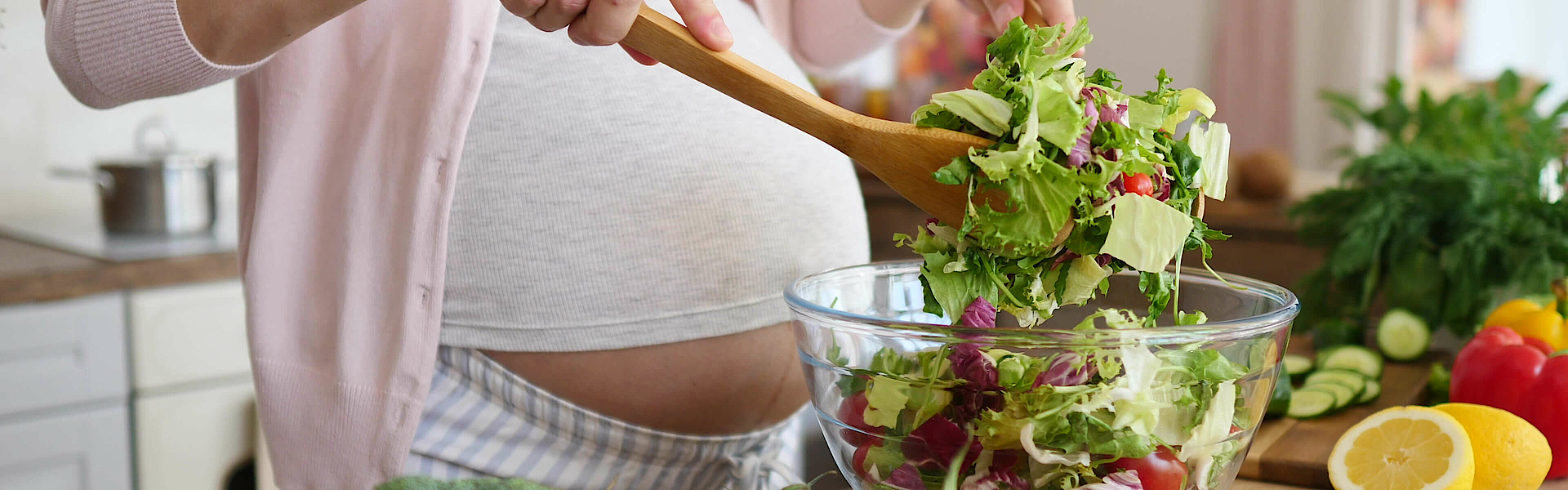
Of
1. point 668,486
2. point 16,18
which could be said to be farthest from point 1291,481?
point 16,18

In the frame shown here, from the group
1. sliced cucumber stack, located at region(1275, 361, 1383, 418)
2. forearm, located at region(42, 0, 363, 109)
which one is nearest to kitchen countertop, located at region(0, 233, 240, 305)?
forearm, located at region(42, 0, 363, 109)

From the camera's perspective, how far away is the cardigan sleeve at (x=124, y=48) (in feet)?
1.96

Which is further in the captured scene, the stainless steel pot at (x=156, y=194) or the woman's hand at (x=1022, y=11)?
the stainless steel pot at (x=156, y=194)

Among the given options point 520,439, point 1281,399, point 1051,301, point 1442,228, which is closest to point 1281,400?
point 1281,399

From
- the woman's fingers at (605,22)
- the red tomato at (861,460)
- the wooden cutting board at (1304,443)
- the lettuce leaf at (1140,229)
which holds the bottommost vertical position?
the wooden cutting board at (1304,443)

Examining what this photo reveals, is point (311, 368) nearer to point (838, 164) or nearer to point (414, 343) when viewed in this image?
point (414, 343)

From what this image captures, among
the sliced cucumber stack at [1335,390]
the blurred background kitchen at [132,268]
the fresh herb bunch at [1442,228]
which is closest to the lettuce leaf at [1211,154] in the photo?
the sliced cucumber stack at [1335,390]

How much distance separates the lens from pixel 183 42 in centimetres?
60

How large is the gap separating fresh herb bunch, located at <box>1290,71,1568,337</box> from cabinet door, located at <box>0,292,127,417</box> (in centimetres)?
170

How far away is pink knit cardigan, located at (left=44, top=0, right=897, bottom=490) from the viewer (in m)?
0.69

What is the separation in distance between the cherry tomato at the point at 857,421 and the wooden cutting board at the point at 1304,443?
251mm

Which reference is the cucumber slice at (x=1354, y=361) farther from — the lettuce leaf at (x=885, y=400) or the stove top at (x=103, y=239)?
the stove top at (x=103, y=239)

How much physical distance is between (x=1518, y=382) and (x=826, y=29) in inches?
24.8

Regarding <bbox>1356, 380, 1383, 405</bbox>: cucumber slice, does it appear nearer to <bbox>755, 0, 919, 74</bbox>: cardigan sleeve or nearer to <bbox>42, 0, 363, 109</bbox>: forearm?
<bbox>755, 0, 919, 74</bbox>: cardigan sleeve
